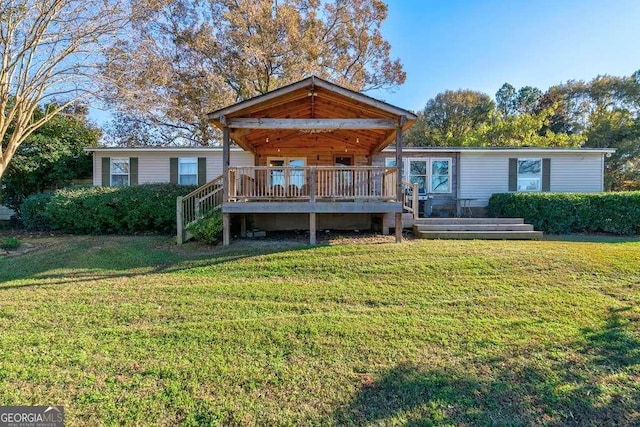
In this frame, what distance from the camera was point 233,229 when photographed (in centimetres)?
1002

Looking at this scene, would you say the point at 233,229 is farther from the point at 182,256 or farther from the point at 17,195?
the point at 17,195

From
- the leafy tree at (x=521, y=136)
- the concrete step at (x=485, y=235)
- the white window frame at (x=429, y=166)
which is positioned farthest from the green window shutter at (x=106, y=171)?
the leafy tree at (x=521, y=136)

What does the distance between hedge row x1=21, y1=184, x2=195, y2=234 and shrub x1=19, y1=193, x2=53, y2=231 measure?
0.67 m

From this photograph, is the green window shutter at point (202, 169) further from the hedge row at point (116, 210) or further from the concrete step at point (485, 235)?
the concrete step at point (485, 235)

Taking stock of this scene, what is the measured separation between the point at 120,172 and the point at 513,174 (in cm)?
1638

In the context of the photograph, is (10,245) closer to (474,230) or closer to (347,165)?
(347,165)

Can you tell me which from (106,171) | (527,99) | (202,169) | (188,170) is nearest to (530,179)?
(202,169)

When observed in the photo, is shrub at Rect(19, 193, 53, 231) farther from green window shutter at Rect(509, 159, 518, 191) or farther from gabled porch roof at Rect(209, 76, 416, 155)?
green window shutter at Rect(509, 159, 518, 191)

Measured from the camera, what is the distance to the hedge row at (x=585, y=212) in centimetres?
986

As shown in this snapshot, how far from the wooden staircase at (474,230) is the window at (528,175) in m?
4.47

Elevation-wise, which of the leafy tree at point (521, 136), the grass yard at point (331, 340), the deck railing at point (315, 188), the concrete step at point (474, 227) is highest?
the leafy tree at point (521, 136)

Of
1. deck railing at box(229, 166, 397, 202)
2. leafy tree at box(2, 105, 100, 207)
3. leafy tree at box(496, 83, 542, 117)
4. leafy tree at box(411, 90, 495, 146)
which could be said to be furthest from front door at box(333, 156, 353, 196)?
leafy tree at box(496, 83, 542, 117)

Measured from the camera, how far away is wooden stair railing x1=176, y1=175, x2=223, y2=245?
8.43 m

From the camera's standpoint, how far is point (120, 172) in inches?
526
